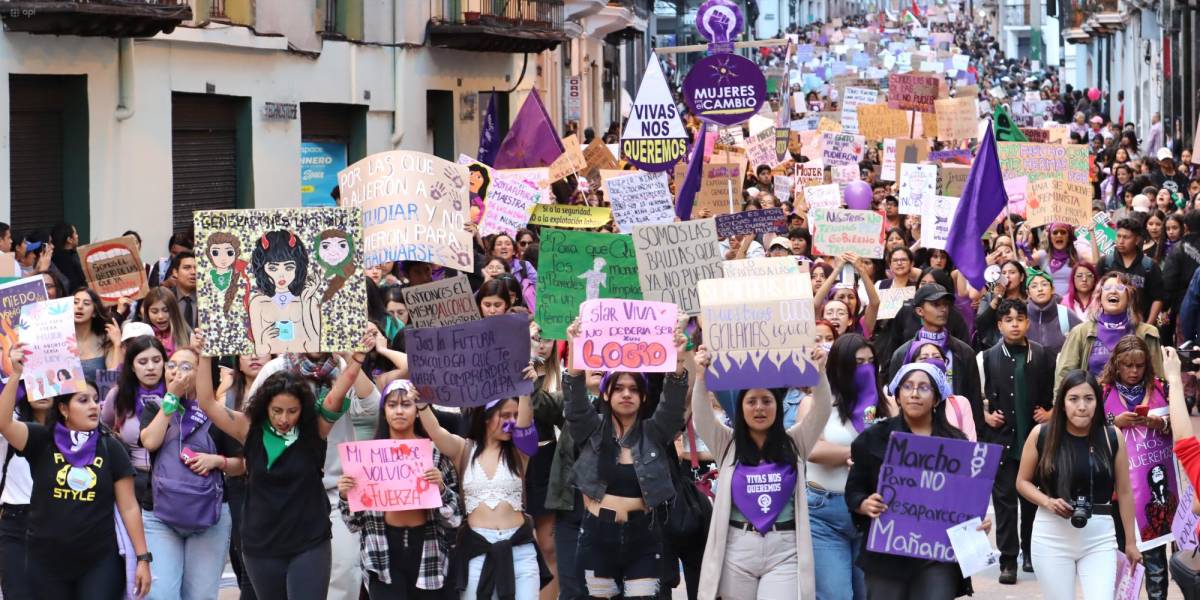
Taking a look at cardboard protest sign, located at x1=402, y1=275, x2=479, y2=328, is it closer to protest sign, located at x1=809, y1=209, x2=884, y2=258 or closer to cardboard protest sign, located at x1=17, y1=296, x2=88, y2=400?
cardboard protest sign, located at x1=17, y1=296, x2=88, y2=400

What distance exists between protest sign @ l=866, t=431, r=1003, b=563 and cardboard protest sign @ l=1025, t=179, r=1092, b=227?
7879 mm

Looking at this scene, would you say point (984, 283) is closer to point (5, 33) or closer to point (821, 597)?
point (821, 597)

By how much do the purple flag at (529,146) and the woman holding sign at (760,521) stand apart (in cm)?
1156

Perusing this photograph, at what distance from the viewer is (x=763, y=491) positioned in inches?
290

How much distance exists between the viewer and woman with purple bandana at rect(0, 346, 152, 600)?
24.1 feet

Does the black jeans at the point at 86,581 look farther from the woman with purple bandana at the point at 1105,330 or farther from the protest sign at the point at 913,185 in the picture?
the protest sign at the point at 913,185

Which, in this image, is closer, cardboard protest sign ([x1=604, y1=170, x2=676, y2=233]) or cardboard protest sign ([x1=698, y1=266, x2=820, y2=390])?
cardboard protest sign ([x1=698, y1=266, x2=820, y2=390])

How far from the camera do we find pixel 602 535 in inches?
294

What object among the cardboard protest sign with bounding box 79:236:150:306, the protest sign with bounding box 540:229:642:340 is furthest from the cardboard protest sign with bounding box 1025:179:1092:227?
the cardboard protest sign with bounding box 79:236:150:306

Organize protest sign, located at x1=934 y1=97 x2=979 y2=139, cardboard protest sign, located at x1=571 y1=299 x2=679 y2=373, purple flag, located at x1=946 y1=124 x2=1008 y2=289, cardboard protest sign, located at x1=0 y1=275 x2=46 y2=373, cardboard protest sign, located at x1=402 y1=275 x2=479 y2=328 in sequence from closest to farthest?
cardboard protest sign, located at x1=571 y1=299 x2=679 y2=373, cardboard protest sign, located at x1=0 y1=275 x2=46 y2=373, cardboard protest sign, located at x1=402 y1=275 x2=479 y2=328, purple flag, located at x1=946 y1=124 x2=1008 y2=289, protest sign, located at x1=934 y1=97 x2=979 y2=139

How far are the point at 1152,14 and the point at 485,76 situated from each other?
20588 mm

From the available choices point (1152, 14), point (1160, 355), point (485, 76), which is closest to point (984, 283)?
point (1160, 355)

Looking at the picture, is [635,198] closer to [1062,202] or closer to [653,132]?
[653,132]

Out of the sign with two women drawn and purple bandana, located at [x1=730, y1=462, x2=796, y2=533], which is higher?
the sign with two women drawn
